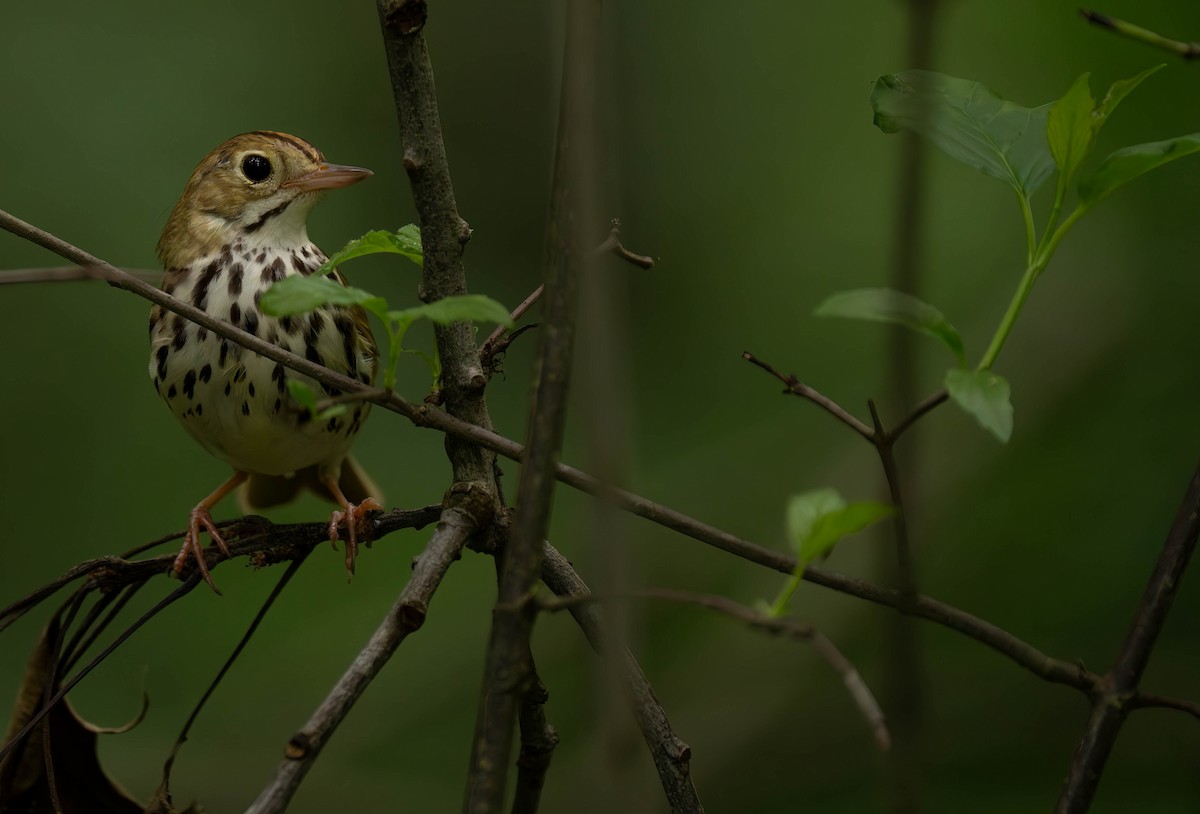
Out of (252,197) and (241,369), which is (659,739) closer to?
(241,369)

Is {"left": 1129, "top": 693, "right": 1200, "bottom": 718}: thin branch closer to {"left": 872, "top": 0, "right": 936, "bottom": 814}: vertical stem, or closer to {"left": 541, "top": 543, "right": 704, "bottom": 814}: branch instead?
{"left": 872, "top": 0, "right": 936, "bottom": 814}: vertical stem

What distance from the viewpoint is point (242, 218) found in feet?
10.1

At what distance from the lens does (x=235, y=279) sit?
286cm

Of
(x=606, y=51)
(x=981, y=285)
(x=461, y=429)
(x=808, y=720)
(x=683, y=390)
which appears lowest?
(x=808, y=720)

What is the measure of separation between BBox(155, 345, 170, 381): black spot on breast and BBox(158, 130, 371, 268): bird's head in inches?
9.8

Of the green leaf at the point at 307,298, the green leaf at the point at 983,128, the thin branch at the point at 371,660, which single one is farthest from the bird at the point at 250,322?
the green leaf at the point at 983,128

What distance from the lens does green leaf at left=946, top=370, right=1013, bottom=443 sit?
3.66ft

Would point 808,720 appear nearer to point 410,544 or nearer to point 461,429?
point 410,544

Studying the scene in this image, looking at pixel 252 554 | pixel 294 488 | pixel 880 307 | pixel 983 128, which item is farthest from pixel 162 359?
pixel 880 307

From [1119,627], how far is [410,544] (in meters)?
2.27

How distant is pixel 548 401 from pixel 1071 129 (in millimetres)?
688

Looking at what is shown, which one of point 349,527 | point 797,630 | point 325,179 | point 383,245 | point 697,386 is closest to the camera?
point 797,630

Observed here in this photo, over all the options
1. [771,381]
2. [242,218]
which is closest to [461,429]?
[242,218]

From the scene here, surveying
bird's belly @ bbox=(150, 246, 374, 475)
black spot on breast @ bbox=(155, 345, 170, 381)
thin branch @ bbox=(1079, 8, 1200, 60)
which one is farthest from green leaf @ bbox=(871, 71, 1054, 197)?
black spot on breast @ bbox=(155, 345, 170, 381)
